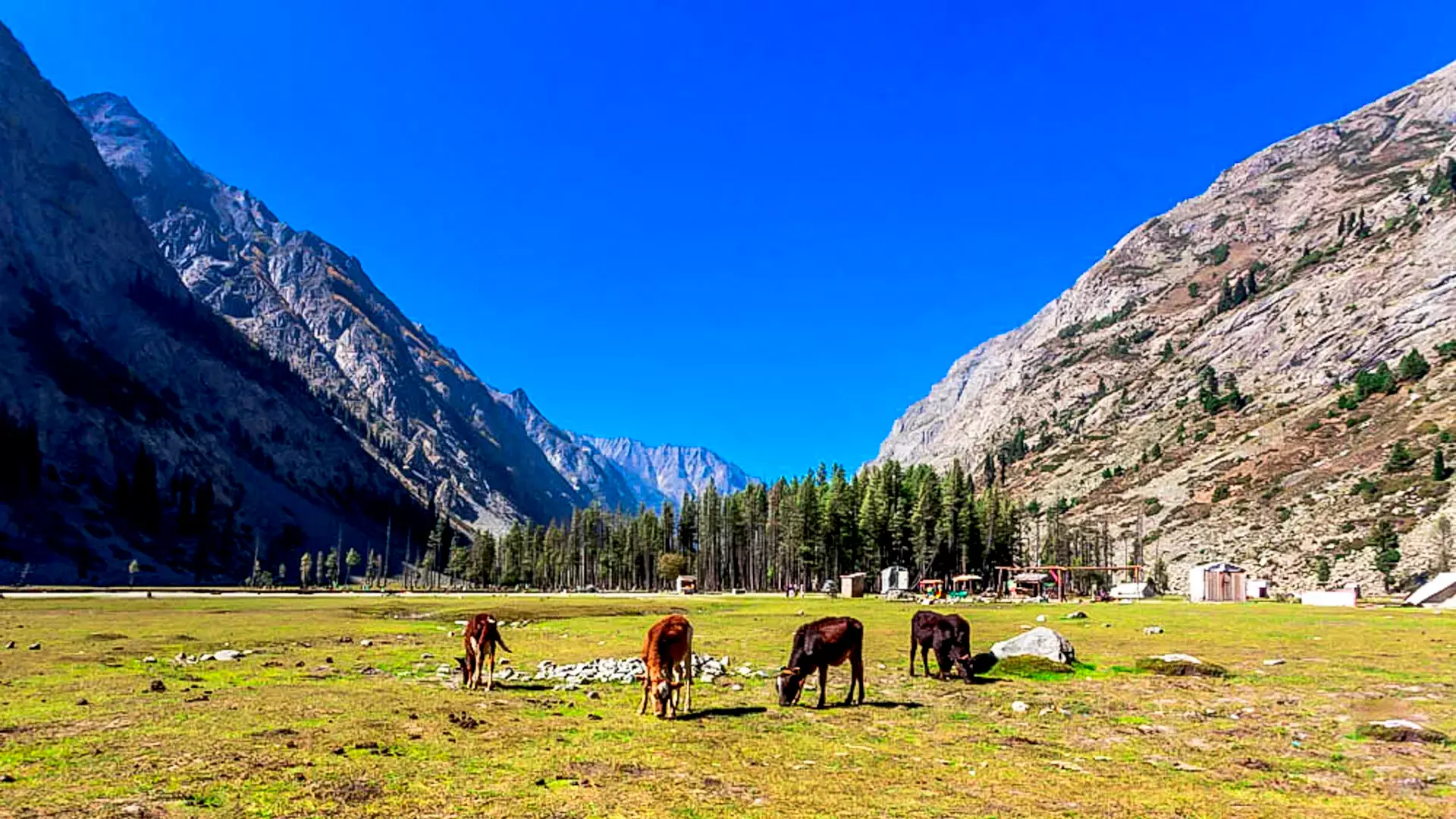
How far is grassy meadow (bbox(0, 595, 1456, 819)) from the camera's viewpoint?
33.8ft

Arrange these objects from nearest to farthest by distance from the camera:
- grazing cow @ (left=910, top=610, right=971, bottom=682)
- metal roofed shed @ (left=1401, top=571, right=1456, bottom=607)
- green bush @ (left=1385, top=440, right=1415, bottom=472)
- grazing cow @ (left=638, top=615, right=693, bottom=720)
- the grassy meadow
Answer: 1. the grassy meadow
2. grazing cow @ (left=638, top=615, right=693, bottom=720)
3. grazing cow @ (left=910, top=610, right=971, bottom=682)
4. metal roofed shed @ (left=1401, top=571, right=1456, bottom=607)
5. green bush @ (left=1385, top=440, right=1415, bottom=472)

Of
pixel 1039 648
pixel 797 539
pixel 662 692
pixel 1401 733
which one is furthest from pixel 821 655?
pixel 797 539

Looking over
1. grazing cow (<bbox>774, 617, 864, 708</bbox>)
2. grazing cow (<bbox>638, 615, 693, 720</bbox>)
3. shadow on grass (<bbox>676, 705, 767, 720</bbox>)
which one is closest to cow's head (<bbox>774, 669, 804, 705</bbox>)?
grazing cow (<bbox>774, 617, 864, 708</bbox>)

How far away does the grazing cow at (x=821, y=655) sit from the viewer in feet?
61.3

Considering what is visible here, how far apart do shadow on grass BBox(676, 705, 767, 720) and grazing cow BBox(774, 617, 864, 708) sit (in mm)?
907

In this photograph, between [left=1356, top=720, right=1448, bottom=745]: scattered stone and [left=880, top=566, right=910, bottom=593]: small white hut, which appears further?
[left=880, top=566, right=910, bottom=593]: small white hut

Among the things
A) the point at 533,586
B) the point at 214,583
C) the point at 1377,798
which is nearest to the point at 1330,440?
the point at 533,586

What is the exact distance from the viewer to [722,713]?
57.0ft

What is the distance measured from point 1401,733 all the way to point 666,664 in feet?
46.2

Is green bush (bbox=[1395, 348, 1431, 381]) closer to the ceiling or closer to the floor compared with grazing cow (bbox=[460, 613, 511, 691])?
closer to the ceiling

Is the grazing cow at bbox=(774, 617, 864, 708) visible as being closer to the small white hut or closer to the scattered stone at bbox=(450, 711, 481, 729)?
the scattered stone at bbox=(450, 711, 481, 729)

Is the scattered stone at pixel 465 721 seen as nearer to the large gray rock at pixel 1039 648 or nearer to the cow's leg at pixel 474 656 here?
the cow's leg at pixel 474 656

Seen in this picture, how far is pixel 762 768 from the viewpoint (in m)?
12.2

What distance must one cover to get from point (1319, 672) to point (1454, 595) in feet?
234
